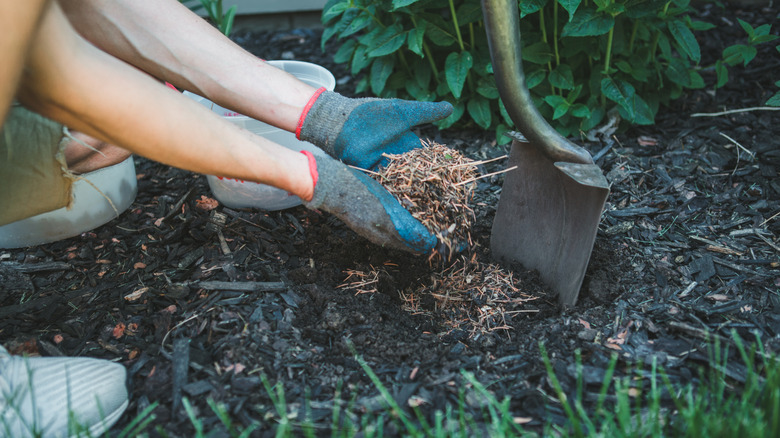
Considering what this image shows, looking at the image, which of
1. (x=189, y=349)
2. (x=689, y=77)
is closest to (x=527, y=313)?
(x=189, y=349)

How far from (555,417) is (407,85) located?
1.69 metres

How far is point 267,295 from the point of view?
1.80m

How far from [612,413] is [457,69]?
1502 mm

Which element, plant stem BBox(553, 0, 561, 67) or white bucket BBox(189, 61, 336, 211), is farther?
plant stem BBox(553, 0, 561, 67)

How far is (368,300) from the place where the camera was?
183 cm

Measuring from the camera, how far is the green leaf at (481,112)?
8.38 ft

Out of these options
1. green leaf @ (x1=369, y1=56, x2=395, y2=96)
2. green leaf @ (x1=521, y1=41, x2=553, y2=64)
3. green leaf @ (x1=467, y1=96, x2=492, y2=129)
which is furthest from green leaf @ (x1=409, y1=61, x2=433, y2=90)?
green leaf @ (x1=521, y1=41, x2=553, y2=64)

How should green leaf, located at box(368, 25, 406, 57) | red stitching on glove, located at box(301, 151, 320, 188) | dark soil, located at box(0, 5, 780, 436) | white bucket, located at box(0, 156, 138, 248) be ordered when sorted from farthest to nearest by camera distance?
green leaf, located at box(368, 25, 406, 57), white bucket, located at box(0, 156, 138, 248), red stitching on glove, located at box(301, 151, 320, 188), dark soil, located at box(0, 5, 780, 436)

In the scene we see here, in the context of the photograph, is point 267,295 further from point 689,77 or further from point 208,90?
point 689,77

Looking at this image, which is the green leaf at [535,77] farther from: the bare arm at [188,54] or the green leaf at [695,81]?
the bare arm at [188,54]

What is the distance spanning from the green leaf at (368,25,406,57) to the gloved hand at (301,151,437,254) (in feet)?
3.16

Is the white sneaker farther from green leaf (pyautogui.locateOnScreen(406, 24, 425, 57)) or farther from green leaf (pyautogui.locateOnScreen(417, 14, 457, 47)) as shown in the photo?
green leaf (pyautogui.locateOnScreen(417, 14, 457, 47))

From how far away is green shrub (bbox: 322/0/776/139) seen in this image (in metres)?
2.31

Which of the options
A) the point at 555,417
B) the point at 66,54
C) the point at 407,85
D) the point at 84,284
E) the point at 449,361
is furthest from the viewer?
the point at 407,85
